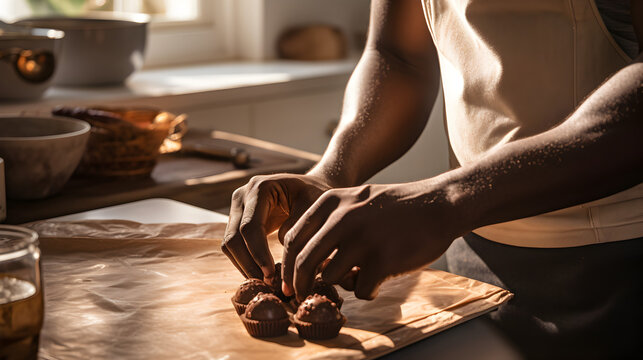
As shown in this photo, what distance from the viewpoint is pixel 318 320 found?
792mm

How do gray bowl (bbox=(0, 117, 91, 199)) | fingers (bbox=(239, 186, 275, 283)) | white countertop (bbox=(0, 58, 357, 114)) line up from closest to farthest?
fingers (bbox=(239, 186, 275, 283))
gray bowl (bbox=(0, 117, 91, 199))
white countertop (bbox=(0, 58, 357, 114))

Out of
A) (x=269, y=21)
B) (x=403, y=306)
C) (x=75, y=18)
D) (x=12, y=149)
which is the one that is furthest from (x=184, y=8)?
(x=403, y=306)

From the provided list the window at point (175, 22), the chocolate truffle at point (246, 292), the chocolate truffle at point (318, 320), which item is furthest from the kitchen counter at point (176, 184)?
the window at point (175, 22)

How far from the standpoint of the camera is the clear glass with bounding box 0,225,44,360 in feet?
2.11

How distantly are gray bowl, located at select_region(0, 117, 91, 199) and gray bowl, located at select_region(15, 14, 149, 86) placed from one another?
0.70 metres

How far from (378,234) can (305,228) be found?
89 mm

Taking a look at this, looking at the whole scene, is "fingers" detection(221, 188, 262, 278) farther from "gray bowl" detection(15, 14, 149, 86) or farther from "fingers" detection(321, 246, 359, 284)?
"gray bowl" detection(15, 14, 149, 86)

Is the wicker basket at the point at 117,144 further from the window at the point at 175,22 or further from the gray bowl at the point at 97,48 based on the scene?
the window at the point at 175,22

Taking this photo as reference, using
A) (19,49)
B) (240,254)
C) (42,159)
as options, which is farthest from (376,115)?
(19,49)

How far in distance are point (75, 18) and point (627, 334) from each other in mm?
1775

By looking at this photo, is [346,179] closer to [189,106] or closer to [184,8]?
[189,106]

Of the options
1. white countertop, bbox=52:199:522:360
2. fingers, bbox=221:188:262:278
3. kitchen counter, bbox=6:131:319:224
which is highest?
fingers, bbox=221:188:262:278

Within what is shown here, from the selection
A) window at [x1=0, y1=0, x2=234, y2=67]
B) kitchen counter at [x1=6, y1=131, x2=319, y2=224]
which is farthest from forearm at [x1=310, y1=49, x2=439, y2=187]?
window at [x1=0, y1=0, x2=234, y2=67]

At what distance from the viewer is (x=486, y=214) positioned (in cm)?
83
